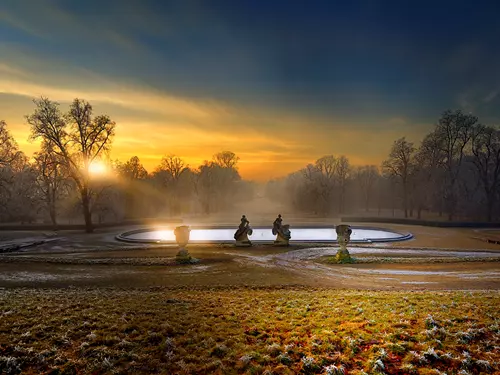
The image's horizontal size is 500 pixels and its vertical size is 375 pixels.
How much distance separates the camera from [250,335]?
26.1 feet

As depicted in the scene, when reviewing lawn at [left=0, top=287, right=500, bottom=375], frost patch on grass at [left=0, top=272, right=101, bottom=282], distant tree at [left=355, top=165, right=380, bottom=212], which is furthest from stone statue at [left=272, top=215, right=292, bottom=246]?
distant tree at [left=355, top=165, right=380, bottom=212]

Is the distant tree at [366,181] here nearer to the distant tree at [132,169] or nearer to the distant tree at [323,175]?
the distant tree at [323,175]

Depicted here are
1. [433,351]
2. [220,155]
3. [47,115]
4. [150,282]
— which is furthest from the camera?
[220,155]

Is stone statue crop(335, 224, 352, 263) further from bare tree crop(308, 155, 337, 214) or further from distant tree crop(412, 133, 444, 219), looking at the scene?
bare tree crop(308, 155, 337, 214)

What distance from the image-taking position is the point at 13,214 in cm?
5559

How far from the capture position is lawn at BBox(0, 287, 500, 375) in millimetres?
6570

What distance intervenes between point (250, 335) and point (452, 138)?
5510 cm

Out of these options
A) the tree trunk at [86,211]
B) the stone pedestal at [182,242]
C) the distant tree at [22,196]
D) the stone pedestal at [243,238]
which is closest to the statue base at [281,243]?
the stone pedestal at [243,238]

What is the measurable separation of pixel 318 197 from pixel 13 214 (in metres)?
60.8

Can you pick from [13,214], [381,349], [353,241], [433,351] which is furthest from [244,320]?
[13,214]

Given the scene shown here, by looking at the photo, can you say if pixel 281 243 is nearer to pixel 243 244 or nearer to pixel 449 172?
pixel 243 244

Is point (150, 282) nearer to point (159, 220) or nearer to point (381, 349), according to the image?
point (381, 349)

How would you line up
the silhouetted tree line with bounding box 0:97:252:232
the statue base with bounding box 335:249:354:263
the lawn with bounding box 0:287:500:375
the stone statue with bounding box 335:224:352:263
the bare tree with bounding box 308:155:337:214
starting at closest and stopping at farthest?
the lawn with bounding box 0:287:500:375, the statue base with bounding box 335:249:354:263, the stone statue with bounding box 335:224:352:263, the silhouetted tree line with bounding box 0:97:252:232, the bare tree with bounding box 308:155:337:214

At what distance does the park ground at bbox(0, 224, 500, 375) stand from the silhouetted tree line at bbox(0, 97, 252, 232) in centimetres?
2637
